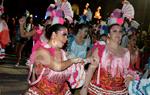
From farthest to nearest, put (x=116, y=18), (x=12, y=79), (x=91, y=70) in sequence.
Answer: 1. (x=12, y=79)
2. (x=116, y=18)
3. (x=91, y=70)

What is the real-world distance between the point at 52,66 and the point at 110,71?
933 mm

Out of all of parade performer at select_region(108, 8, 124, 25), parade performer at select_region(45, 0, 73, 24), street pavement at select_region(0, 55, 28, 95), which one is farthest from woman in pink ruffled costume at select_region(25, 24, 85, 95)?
street pavement at select_region(0, 55, 28, 95)

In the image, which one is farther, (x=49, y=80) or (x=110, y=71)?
(x=110, y=71)

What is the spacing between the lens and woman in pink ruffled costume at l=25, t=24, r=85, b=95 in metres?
4.48

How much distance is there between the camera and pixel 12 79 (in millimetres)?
10992

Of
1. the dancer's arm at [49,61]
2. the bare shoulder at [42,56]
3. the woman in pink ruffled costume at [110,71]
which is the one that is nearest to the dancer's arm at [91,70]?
the woman in pink ruffled costume at [110,71]

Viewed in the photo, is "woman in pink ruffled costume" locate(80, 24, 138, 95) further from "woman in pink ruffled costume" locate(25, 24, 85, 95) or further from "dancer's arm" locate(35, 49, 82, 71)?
"dancer's arm" locate(35, 49, 82, 71)

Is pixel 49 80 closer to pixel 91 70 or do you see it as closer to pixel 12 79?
pixel 91 70

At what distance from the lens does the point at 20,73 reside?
40.1ft

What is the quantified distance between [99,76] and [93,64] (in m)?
0.24

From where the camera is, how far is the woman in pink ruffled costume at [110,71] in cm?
507

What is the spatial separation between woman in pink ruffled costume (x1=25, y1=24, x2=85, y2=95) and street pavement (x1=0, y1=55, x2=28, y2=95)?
4460mm

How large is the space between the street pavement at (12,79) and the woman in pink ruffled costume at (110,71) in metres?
4.13

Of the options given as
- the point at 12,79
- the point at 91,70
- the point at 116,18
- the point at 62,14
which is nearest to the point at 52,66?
the point at 91,70
